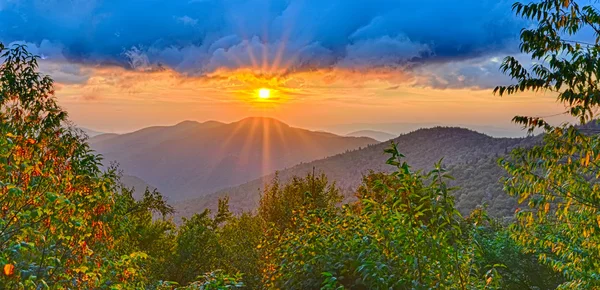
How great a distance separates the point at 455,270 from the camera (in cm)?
576

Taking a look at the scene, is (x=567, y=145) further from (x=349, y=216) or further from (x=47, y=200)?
(x=47, y=200)

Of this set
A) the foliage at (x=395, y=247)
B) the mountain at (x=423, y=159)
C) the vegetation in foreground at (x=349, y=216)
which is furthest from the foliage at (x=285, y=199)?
the mountain at (x=423, y=159)

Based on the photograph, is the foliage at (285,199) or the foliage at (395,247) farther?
the foliage at (285,199)

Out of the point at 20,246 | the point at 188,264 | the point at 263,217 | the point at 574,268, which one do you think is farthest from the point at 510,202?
the point at 20,246

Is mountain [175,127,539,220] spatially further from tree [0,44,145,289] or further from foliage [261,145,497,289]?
tree [0,44,145,289]

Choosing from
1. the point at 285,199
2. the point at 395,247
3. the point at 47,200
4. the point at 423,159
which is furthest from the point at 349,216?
the point at 423,159

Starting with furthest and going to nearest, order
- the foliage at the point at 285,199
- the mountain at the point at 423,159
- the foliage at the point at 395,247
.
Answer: the mountain at the point at 423,159 → the foliage at the point at 285,199 → the foliage at the point at 395,247

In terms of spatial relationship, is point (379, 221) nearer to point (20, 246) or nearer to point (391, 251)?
point (391, 251)

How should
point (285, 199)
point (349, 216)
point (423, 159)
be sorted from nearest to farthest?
point (349, 216) → point (285, 199) → point (423, 159)

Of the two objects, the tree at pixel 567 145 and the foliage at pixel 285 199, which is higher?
the tree at pixel 567 145

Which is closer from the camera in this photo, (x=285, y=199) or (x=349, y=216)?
(x=349, y=216)

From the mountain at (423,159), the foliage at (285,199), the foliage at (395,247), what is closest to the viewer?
the foliage at (395,247)

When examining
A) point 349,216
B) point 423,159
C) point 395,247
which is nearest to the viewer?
point 395,247

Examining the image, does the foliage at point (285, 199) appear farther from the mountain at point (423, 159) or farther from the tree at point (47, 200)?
the mountain at point (423, 159)
